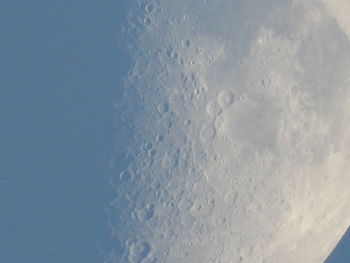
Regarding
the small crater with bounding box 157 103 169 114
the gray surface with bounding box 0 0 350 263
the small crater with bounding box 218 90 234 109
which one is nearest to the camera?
the gray surface with bounding box 0 0 350 263

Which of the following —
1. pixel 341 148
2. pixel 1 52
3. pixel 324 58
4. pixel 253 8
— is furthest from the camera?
pixel 341 148

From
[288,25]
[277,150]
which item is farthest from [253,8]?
[277,150]

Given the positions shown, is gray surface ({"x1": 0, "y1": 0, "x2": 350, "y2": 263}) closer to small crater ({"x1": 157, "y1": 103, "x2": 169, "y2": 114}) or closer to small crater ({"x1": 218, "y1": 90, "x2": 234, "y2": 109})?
small crater ({"x1": 157, "y1": 103, "x2": 169, "y2": 114})

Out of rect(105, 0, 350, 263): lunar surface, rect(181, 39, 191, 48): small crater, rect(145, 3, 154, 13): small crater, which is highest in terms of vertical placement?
rect(145, 3, 154, 13): small crater

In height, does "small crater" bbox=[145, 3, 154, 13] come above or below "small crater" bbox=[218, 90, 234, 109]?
above

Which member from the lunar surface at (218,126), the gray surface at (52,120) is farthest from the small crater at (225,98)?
the gray surface at (52,120)

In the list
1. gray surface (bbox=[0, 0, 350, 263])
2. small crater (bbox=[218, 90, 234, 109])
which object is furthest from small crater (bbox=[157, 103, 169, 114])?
small crater (bbox=[218, 90, 234, 109])

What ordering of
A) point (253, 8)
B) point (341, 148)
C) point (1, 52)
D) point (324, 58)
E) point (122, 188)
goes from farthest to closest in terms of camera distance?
1. point (341, 148)
2. point (324, 58)
3. point (253, 8)
4. point (122, 188)
5. point (1, 52)

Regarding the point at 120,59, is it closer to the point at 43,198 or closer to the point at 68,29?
the point at 68,29

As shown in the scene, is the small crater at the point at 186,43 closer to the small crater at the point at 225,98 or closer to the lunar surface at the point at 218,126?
the lunar surface at the point at 218,126
